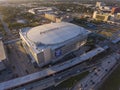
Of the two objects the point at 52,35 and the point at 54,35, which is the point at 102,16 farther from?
the point at 52,35

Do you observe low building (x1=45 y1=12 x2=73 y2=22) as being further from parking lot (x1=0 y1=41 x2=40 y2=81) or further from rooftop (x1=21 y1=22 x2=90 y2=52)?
parking lot (x1=0 y1=41 x2=40 y2=81)

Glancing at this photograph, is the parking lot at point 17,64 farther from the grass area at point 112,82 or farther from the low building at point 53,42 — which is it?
the grass area at point 112,82

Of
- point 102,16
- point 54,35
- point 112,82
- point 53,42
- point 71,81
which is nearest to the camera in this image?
point 71,81

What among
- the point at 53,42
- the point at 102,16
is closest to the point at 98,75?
the point at 53,42

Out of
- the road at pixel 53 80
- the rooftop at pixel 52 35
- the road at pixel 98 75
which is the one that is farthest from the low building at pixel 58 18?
the road at pixel 53 80

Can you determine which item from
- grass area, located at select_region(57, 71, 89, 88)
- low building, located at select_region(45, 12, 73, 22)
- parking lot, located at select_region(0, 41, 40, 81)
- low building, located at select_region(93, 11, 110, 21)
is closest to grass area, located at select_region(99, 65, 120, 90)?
grass area, located at select_region(57, 71, 89, 88)

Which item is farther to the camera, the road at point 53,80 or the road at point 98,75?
the road at point 53,80

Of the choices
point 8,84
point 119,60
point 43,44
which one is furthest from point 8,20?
point 119,60
